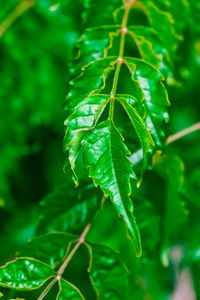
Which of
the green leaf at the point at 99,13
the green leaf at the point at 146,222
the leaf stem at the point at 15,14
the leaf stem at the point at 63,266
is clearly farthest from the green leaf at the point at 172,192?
the leaf stem at the point at 15,14

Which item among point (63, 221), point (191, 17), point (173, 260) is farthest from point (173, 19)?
point (173, 260)

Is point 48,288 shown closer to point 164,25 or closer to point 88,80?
point 88,80

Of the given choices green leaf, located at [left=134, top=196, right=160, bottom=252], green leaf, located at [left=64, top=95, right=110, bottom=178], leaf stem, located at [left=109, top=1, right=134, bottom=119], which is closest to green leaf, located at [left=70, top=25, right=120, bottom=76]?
leaf stem, located at [left=109, top=1, right=134, bottom=119]

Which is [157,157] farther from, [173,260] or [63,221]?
[173,260]

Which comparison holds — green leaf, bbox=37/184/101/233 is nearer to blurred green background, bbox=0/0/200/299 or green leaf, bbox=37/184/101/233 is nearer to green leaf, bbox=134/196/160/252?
green leaf, bbox=134/196/160/252

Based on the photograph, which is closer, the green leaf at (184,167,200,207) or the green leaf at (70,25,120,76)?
the green leaf at (70,25,120,76)

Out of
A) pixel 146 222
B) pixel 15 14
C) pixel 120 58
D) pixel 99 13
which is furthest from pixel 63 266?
pixel 15 14

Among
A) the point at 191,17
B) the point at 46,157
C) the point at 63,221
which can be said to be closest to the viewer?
the point at 63,221
